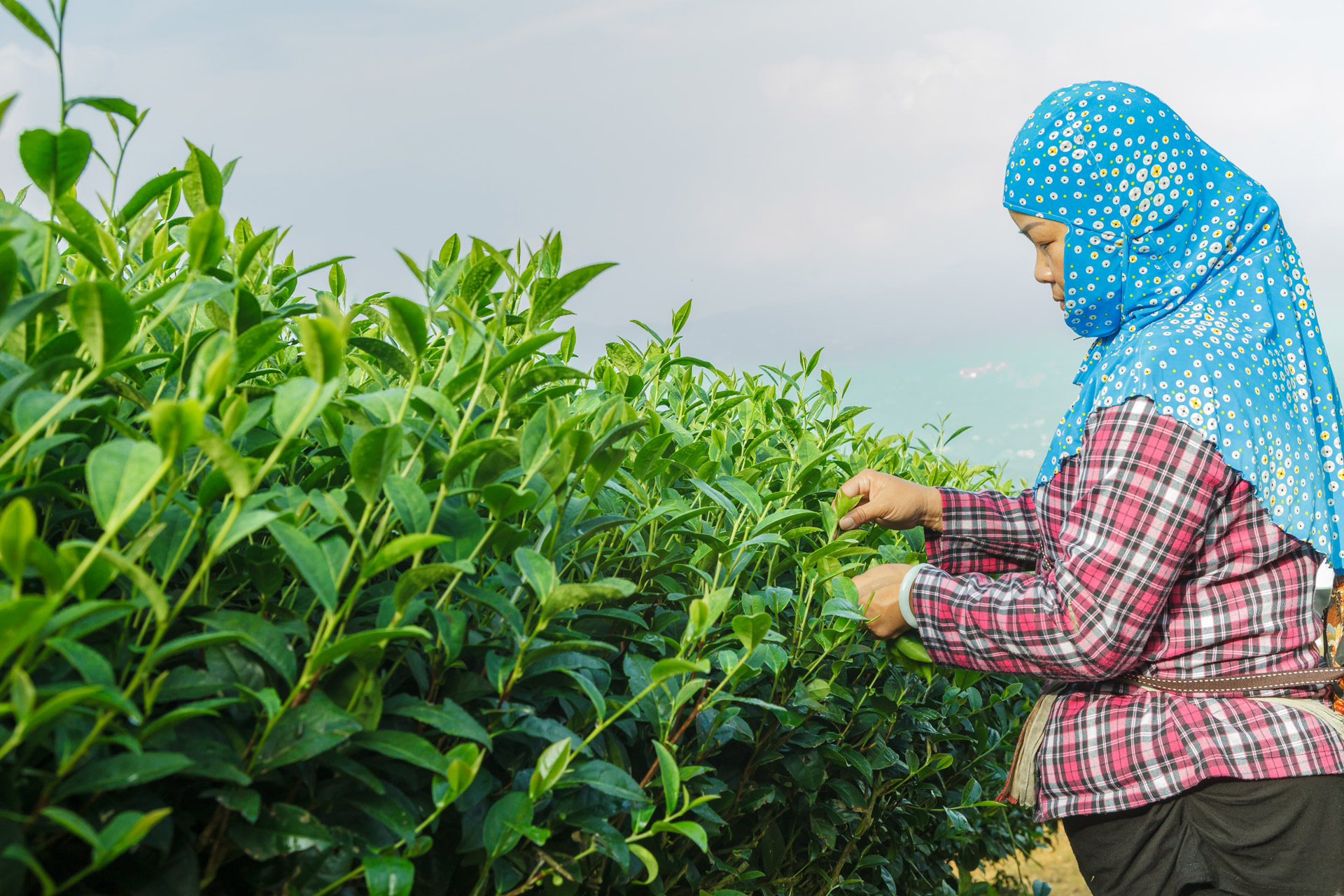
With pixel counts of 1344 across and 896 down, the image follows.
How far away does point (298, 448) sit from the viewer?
3.58 ft

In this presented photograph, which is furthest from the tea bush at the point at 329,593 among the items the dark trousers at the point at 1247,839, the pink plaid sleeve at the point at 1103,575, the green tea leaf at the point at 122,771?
the dark trousers at the point at 1247,839

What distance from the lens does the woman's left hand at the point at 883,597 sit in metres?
1.67

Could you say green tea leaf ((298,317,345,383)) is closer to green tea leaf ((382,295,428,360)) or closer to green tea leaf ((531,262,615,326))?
green tea leaf ((382,295,428,360))

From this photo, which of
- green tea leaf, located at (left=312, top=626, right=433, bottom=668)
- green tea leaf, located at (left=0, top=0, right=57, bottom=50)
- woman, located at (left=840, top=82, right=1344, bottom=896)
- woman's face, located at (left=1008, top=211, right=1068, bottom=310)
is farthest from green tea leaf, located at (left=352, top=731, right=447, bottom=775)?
woman's face, located at (left=1008, top=211, right=1068, bottom=310)

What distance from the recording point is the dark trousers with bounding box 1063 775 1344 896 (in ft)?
5.53

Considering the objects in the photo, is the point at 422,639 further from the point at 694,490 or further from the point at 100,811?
the point at 694,490

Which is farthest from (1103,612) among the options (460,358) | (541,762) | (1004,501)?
(460,358)

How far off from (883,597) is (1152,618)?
1.45 ft

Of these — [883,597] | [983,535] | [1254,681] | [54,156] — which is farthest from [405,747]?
[983,535]

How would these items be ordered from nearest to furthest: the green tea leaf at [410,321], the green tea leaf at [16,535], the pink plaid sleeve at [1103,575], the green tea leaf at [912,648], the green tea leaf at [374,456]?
1. the green tea leaf at [16,535]
2. the green tea leaf at [374,456]
3. the green tea leaf at [410,321]
4. the pink plaid sleeve at [1103,575]
5. the green tea leaf at [912,648]

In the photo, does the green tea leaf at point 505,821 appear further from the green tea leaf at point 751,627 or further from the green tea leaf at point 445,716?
the green tea leaf at point 751,627

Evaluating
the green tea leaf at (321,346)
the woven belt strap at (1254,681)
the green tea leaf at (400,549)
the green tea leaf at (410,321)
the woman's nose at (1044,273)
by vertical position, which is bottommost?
the woven belt strap at (1254,681)

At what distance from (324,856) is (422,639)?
0.75 feet

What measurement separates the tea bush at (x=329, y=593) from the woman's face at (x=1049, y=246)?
926mm
